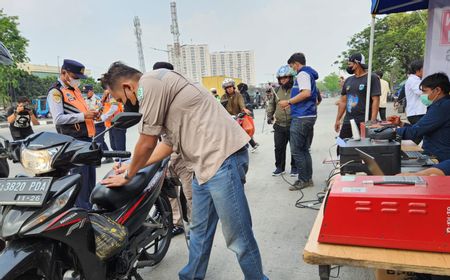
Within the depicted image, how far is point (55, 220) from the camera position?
A: 1469 mm

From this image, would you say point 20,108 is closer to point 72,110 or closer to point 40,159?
point 72,110

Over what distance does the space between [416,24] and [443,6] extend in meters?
27.6

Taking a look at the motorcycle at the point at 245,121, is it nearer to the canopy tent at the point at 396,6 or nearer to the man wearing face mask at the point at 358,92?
the man wearing face mask at the point at 358,92

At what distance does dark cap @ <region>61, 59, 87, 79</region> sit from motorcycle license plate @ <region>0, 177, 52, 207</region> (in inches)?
77.5

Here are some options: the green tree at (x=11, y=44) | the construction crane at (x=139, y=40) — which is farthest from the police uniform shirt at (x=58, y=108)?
the construction crane at (x=139, y=40)

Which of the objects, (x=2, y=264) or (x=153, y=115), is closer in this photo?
(x=2, y=264)

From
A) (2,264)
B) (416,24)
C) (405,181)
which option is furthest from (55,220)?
(416,24)

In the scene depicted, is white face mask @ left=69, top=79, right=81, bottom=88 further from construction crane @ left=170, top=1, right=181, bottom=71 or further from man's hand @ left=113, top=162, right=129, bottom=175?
construction crane @ left=170, top=1, right=181, bottom=71

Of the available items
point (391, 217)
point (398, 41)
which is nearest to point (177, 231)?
point (391, 217)

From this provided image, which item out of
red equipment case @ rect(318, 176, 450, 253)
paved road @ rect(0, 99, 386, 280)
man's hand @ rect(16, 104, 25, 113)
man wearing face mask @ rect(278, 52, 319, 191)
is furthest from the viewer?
man's hand @ rect(16, 104, 25, 113)

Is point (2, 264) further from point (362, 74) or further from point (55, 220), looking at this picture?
point (362, 74)

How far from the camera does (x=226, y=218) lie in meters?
1.83

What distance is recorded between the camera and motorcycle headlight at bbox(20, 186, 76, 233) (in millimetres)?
1400

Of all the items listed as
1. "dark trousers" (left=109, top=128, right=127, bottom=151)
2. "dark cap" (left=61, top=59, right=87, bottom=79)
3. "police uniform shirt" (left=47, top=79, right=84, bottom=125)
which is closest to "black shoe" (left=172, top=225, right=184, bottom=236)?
"police uniform shirt" (left=47, top=79, right=84, bottom=125)
